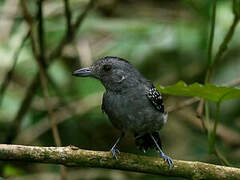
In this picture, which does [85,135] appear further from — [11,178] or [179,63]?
Answer: [179,63]

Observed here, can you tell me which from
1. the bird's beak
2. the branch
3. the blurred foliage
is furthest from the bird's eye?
the blurred foliage

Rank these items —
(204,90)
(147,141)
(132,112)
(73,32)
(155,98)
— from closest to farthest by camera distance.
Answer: (204,90) → (132,112) → (155,98) → (147,141) → (73,32)

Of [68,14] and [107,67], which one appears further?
[68,14]

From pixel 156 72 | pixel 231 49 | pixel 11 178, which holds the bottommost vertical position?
pixel 11 178

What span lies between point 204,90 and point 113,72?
1.10 metres

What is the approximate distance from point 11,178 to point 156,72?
294 cm

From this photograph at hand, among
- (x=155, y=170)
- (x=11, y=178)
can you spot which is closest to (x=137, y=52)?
(x=11, y=178)

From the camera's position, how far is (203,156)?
20.2ft

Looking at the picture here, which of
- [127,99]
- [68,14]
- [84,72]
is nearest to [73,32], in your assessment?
[68,14]

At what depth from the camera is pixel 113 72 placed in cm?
427

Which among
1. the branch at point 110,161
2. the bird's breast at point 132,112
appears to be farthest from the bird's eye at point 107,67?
the branch at point 110,161

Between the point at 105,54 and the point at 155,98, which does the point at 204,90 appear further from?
the point at 105,54

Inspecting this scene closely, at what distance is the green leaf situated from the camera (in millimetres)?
3367

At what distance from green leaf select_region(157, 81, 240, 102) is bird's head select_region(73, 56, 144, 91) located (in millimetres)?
694
